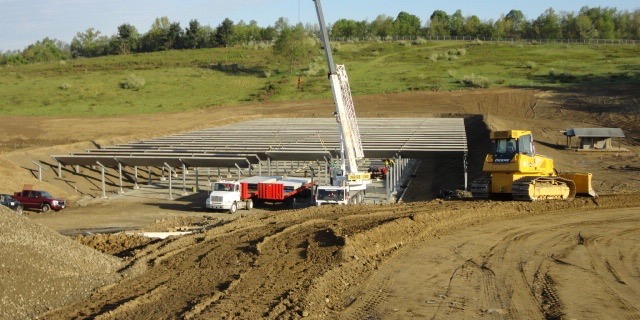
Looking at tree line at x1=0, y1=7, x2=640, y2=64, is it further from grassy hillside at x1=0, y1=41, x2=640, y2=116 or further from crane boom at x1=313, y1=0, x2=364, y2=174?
crane boom at x1=313, y1=0, x2=364, y2=174

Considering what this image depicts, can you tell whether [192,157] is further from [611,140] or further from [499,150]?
[611,140]

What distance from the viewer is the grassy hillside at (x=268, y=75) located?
95.2 meters

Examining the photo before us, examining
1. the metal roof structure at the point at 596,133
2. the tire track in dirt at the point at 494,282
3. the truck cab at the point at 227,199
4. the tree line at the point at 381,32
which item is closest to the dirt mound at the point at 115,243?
the tire track in dirt at the point at 494,282

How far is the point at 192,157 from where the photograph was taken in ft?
143

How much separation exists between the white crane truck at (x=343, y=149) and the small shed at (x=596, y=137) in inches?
1012

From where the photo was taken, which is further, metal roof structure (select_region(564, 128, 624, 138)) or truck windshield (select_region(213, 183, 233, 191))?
metal roof structure (select_region(564, 128, 624, 138))

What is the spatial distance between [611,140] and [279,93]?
46917 mm

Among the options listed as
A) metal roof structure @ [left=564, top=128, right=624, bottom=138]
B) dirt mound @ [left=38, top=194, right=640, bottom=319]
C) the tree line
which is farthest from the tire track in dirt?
the tree line

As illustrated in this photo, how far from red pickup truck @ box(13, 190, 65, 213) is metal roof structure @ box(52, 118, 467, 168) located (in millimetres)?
6027

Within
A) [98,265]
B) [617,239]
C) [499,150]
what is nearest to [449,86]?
[499,150]

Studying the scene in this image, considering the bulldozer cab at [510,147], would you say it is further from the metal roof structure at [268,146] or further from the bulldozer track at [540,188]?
the metal roof structure at [268,146]

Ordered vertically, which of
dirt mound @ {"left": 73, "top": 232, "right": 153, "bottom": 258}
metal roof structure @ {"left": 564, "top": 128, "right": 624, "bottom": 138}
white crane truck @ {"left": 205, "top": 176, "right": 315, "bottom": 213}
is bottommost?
white crane truck @ {"left": 205, "top": 176, "right": 315, "bottom": 213}

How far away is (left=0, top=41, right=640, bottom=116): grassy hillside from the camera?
95.2 metres

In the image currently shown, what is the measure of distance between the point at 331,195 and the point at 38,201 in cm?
1363
